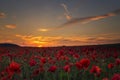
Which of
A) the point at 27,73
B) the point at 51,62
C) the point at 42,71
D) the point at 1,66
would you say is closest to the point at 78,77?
the point at 42,71

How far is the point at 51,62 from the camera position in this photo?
35.8ft

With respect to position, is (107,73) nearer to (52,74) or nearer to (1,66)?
(52,74)

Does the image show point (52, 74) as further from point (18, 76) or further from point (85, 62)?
point (85, 62)

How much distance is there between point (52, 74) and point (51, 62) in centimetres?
262

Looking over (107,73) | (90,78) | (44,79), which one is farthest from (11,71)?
(107,73)

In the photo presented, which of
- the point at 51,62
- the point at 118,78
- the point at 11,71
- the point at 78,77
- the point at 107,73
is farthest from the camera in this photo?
the point at 51,62

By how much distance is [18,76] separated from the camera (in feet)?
26.5

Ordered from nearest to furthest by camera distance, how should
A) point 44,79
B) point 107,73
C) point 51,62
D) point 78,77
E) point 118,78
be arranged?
point 118,78
point 44,79
point 78,77
point 107,73
point 51,62

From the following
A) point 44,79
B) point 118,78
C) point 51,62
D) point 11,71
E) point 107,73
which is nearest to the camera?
point 118,78

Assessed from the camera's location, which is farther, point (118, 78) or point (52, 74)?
point (52, 74)

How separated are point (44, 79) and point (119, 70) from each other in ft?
9.49

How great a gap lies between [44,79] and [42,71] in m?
0.45

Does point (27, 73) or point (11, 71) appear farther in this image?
point (27, 73)

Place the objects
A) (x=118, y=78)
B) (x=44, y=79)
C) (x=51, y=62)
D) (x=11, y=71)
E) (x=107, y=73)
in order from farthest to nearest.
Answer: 1. (x=51, y=62)
2. (x=107, y=73)
3. (x=44, y=79)
4. (x=11, y=71)
5. (x=118, y=78)
